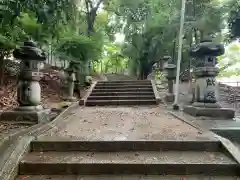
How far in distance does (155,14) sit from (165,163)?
10.7 m

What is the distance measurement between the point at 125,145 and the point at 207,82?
2.48 meters

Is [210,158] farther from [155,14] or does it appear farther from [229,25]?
[155,14]

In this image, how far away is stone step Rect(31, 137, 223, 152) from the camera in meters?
3.00

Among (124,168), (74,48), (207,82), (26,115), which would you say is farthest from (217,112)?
(74,48)

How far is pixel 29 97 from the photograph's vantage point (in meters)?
4.24

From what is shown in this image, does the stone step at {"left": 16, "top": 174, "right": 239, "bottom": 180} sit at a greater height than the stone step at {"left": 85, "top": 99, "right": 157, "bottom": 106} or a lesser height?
lesser

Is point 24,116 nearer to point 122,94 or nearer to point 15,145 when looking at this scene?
point 15,145

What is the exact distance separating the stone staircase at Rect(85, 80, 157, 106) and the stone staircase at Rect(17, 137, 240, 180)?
459 cm

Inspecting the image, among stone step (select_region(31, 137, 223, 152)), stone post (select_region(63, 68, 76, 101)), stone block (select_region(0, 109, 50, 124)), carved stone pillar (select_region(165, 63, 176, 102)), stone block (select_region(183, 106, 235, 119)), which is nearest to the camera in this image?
stone step (select_region(31, 137, 223, 152))

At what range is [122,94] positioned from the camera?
8.44 m

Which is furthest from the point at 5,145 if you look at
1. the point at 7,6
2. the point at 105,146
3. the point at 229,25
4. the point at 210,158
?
the point at 229,25

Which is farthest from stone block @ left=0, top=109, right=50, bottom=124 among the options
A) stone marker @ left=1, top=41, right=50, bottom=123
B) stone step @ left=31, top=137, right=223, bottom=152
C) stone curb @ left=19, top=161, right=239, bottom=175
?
stone curb @ left=19, top=161, right=239, bottom=175

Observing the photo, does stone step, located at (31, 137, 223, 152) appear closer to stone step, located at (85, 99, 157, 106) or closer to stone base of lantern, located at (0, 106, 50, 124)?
stone base of lantern, located at (0, 106, 50, 124)

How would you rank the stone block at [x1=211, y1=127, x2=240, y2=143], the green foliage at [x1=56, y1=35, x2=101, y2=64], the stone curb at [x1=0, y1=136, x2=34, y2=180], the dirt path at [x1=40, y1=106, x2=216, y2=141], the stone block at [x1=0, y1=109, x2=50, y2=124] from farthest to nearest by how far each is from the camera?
the green foliage at [x1=56, y1=35, x2=101, y2=64] < the stone block at [x1=0, y1=109, x2=50, y2=124] < the stone block at [x1=211, y1=127, x2=240, y2=143] < the dirt path at [x1=40, y1=106, x2=216, y2=141] < the stone curb at [x1=0, y1=136, x2=34, y2=180]
